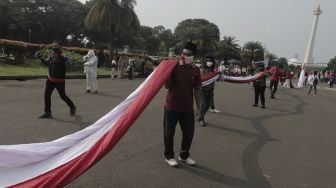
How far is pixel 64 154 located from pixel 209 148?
3.66 metres

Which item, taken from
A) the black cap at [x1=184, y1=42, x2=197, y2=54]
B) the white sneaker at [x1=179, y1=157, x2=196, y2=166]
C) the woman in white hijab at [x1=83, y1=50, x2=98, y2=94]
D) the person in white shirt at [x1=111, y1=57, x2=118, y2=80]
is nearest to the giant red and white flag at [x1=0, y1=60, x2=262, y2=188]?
the black cap at [x1=184, y1=42, x2=197, y2=54]

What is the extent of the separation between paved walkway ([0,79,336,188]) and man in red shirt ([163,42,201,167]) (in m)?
0.48

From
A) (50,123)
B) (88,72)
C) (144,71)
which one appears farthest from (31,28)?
(50,123)

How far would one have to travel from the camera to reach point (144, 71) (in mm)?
33500

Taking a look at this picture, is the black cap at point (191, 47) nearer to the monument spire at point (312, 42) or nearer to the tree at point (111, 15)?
the tree at point (111, 15)

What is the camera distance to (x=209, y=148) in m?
7.94

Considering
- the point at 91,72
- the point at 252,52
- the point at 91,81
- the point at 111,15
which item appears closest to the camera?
the point at 91,72

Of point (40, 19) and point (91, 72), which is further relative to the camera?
point (40, 19)

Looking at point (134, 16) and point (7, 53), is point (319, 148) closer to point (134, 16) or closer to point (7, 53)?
point (7, 53)

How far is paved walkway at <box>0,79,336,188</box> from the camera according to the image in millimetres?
5934

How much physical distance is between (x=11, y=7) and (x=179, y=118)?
73628mm

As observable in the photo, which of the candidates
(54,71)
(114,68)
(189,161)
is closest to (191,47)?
(189,161)

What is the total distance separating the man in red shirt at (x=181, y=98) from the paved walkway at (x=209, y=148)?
48 centimetres

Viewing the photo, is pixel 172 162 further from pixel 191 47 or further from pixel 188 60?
pixel 191 47
